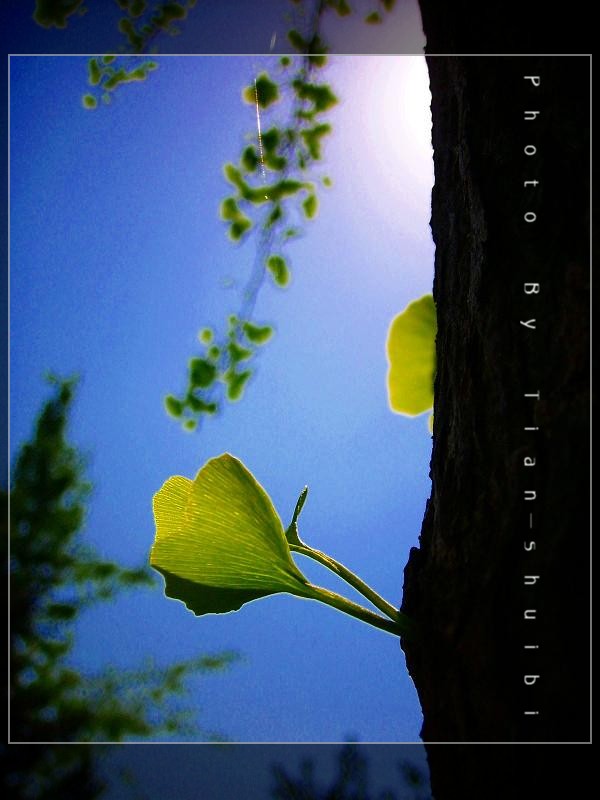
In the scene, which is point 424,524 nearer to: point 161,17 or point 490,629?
point 490,629

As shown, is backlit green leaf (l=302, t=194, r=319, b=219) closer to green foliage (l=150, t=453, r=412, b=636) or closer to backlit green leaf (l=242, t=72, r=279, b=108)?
backlit green leaf (l=242, t=72, r=279, b=108)

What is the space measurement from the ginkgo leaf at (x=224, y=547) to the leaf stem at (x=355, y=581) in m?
0.02

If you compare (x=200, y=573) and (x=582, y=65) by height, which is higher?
(x=582, y=65)

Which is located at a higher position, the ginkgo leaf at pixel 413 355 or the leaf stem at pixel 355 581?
the ginkgo leaf at pixel 413 355

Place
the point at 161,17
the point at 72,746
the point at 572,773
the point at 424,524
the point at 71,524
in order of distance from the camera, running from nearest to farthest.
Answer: the point at 572,773 < the point at 424,524 < the point at 161,17 < the point at 72,746 < the point at 71,524

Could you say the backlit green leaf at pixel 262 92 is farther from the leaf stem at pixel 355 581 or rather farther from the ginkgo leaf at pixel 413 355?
the leaf stem at pixel 355 581

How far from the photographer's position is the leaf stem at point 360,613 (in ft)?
0.98

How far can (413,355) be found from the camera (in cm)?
59

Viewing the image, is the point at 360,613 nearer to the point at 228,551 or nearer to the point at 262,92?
the point at 228,551

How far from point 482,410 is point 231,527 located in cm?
16

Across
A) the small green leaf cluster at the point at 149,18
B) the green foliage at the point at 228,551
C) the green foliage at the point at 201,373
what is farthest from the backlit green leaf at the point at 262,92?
the green foliage at the point at 228,551

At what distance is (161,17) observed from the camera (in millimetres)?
626

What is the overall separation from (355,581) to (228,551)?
0.08m

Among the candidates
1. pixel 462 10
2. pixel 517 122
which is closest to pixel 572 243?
pixel 517 122
